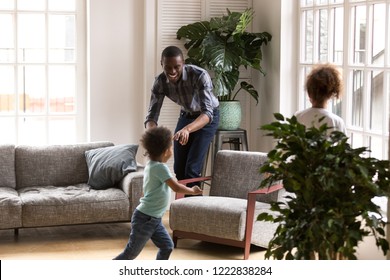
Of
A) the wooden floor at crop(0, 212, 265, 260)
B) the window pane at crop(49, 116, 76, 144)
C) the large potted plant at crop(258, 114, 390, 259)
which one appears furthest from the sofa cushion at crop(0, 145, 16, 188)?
the large potted plant at crop(258, 114, 390, 259)

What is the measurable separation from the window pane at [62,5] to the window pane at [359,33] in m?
2.80

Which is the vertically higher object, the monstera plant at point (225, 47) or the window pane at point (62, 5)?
the window pane at point (62, 5)

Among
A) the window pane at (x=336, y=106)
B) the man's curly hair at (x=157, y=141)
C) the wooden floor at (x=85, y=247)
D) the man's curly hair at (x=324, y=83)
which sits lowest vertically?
the wooden floor at (x=85, y=247)

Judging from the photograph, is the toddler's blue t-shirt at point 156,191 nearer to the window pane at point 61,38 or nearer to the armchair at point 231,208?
the armchair at point 231,208

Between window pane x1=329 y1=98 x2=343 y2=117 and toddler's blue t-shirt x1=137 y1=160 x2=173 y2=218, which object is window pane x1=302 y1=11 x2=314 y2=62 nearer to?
window pane x1=329 y1=98 x2=343 y2=117

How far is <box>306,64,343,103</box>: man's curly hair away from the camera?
476 centimetres

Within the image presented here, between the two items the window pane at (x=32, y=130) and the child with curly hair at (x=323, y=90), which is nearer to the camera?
the child with curly hair at (x=323, y=90)

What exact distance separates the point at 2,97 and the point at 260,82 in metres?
2.40

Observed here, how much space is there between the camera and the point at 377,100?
6000 millimetres

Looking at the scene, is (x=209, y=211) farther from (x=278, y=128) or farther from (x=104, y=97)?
(x=278, y=128)

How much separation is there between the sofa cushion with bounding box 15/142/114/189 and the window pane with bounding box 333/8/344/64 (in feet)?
7.36

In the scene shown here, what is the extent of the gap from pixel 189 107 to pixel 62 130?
1720 millimetres

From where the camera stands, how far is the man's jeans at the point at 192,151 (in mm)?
6617

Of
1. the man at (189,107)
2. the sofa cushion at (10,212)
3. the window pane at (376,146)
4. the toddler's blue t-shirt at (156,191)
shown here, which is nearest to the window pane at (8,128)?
the sofa cushion at (10,212)
